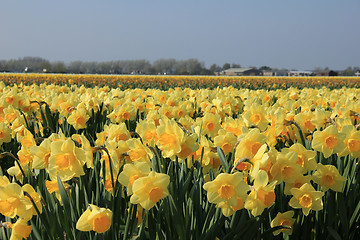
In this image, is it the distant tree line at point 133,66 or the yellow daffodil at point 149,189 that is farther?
the distant tree line at point 133,66

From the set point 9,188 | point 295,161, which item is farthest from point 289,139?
point 9,188

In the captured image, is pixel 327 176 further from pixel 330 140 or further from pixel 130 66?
pixel 130 66

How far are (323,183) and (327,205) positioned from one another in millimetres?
285

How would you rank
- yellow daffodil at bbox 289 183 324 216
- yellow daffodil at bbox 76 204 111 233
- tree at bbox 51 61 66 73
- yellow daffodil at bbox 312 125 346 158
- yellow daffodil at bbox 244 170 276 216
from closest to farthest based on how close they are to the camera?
yellow daffodil at bbox 76 204 111 233 < yellow daffodil at bbox 244 170 276 216 < yellow daffodil at bbox 289 183 324 216 < yellow daffodil at bbox 312 125 346 158 < tree at bbox 51 61 66 73

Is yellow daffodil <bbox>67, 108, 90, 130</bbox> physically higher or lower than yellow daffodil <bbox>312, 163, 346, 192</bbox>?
higher

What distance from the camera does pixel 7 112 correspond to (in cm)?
300

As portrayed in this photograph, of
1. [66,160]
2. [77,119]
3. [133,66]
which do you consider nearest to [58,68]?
[133,66]

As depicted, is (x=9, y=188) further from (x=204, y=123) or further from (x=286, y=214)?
(x=204, y=123)

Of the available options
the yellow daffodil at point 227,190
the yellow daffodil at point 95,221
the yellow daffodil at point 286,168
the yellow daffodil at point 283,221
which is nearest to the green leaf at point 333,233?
the yellow daffodil at point 283,221

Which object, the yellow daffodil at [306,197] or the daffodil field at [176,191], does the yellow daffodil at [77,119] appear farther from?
the yellow daffodil at [306,197]

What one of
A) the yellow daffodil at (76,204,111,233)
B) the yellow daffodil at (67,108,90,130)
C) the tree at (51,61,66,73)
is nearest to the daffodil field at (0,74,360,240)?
the yellow daffodil at (76,204,111,233)

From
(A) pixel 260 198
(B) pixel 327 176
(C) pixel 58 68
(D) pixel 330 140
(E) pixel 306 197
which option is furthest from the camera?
(C) pixel 58 68

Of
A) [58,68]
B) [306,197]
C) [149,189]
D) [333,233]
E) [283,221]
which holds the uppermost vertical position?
[58,68]

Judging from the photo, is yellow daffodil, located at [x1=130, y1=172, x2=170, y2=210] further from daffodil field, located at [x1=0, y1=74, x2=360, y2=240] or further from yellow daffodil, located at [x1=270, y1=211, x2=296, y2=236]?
yellow daffodil, located at [x1=270, y1=211, x2=296, y2=236]
